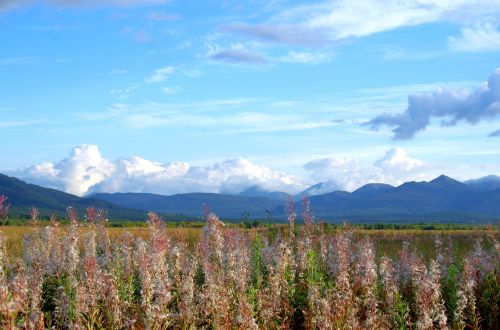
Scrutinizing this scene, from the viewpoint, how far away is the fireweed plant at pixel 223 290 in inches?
416

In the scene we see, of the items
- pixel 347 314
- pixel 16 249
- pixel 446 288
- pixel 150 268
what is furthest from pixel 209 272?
pixel 16 249

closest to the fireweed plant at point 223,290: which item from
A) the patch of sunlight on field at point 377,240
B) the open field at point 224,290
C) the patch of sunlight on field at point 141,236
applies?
the open field at point 224,290

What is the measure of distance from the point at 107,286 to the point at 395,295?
594cm

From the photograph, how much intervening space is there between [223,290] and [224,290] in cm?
6

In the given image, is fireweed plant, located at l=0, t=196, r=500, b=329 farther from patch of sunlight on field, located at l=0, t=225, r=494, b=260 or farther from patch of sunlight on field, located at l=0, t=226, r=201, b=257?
patch of sunlight on field, located at l=0, t=226, r=201, b=257

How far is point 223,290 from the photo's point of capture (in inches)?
444

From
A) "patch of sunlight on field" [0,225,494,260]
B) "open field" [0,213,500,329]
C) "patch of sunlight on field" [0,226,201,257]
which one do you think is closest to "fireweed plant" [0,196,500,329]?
"open field" [0,213,500,329]

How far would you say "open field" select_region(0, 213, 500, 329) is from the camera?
416 inches

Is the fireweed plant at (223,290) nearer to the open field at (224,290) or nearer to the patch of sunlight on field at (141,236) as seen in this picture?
the open field at (224,290)

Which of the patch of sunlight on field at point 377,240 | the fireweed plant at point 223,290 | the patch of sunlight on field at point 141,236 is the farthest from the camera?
the patch of sunlight on field at point 377,240

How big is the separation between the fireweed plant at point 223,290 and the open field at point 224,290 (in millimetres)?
31

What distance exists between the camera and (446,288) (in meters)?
16.6

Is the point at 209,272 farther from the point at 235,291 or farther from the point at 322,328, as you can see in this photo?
the point at 322,328

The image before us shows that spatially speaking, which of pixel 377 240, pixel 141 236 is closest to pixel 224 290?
pixel 141 236
